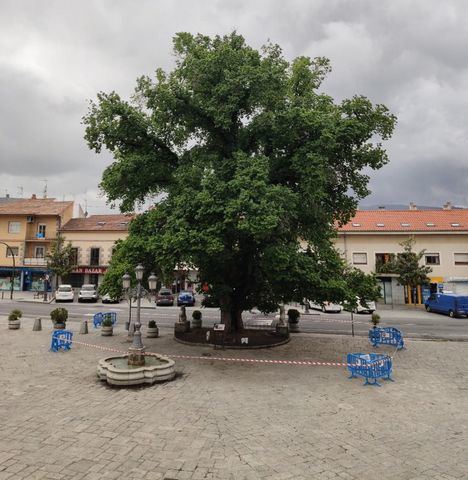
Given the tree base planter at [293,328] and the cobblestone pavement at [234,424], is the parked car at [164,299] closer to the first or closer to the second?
the tree base planter at [293,328]

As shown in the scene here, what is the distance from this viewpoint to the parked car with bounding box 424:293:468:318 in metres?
28.5

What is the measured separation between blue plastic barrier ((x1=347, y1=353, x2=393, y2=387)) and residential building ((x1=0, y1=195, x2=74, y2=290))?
4322cm

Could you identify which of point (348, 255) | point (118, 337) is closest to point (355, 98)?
point (118, 337)

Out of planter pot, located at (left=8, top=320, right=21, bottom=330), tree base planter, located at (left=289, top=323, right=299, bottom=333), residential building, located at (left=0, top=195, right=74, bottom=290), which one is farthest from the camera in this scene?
residential building, located at (left=0, top=195, right=74, bottom=290)

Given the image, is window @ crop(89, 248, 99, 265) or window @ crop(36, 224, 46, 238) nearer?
window @ crop(89, 248, 99, 265)

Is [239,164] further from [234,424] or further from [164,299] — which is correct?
[164,299]

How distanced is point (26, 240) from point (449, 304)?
46.3 metres

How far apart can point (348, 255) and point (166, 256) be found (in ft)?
100

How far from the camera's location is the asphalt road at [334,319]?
874 inches

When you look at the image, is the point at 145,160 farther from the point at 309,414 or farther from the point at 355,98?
the point at 309,414

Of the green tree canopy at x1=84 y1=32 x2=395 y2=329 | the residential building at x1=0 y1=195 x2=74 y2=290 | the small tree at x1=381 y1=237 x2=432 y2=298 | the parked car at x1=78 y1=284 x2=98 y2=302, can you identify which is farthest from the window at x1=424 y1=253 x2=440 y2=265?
the residential building at x1=0 y1=195 x2=74 y2=290

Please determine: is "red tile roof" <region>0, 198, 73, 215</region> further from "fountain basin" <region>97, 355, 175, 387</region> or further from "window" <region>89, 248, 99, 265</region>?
"fountain basin" <region>97, 355, 175, 387</region>

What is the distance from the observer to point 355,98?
14.5 meters

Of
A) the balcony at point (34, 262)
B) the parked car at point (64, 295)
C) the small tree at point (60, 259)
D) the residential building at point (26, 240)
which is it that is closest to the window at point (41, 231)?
the residential building at point (26, 240)
